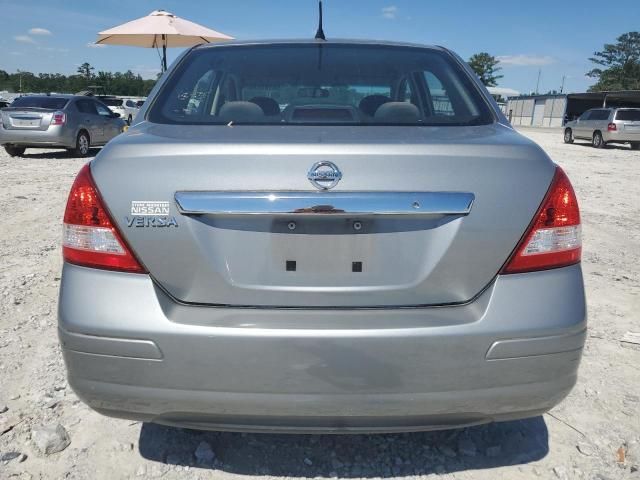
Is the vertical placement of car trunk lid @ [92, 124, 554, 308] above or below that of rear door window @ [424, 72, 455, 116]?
below

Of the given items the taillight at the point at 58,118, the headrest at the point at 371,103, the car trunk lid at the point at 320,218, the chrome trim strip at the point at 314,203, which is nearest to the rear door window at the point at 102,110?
the taillight at the point at 58,118

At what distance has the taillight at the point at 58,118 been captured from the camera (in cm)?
1238

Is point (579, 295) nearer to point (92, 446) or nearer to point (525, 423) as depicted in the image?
point (525, 423)

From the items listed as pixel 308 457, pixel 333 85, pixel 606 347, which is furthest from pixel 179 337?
pixel 606 347

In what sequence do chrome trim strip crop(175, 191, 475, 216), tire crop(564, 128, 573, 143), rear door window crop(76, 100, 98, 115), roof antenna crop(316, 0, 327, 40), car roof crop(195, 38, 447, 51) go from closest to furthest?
chrome trim strip crop(175, 191, 475, 216) < car roof crop(195, 38, 447, 51) < roof antenna crop(316, 0, 327, 40) < rear door window crop(76, 100, 98, 115) < tire crop(564, 128, 573, 143)

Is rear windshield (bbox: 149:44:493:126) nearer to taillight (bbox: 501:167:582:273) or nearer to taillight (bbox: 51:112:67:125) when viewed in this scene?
taillight (bbox: 501:167:582:273)

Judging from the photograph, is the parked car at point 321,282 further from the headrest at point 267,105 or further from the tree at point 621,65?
the tree at point 621,65

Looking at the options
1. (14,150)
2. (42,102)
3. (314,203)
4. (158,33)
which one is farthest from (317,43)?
(14,150)

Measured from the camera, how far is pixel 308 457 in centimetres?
223

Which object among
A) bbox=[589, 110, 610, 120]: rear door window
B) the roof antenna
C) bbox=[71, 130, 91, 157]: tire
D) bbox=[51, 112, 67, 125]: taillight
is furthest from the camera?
bbox=[589, 110, 610, 120]: rear door window

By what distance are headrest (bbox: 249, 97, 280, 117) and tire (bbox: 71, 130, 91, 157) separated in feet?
39.2

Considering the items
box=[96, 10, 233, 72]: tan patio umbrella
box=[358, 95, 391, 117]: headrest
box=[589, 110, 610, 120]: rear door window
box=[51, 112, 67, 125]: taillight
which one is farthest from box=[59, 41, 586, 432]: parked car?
box=[589, 110, 610, 120]: rear door window

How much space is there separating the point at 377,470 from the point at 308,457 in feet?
0.92

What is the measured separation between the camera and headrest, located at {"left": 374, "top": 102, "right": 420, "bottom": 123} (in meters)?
2.16
